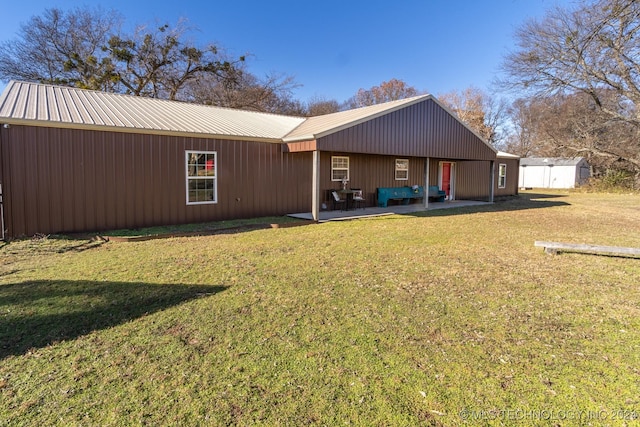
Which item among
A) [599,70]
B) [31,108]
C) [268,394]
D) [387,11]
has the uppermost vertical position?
[387,11]

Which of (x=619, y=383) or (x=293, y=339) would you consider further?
(x=293, y=339)

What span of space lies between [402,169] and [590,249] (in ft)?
29.7

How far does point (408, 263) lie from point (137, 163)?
22.0ft

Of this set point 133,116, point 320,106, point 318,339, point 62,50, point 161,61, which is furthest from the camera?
point 320,106

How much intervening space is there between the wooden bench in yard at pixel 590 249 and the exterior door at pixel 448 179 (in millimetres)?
10618

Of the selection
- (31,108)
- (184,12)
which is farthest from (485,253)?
(184,12)

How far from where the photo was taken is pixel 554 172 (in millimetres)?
32500

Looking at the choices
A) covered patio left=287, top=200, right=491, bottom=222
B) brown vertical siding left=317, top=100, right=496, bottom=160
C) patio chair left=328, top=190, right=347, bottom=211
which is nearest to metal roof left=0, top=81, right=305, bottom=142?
brown vertical siding left=317, top=100, right=496, bottom=160

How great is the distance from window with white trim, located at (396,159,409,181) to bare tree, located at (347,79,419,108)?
26.0 meters

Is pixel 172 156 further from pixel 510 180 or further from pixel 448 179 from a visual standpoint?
pixel 510 180

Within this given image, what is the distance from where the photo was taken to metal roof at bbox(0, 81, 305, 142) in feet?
25.2

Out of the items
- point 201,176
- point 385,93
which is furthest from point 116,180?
point 385,93

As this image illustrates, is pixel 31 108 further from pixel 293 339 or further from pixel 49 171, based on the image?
pixel 293 339

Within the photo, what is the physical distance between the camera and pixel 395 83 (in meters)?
39.1
